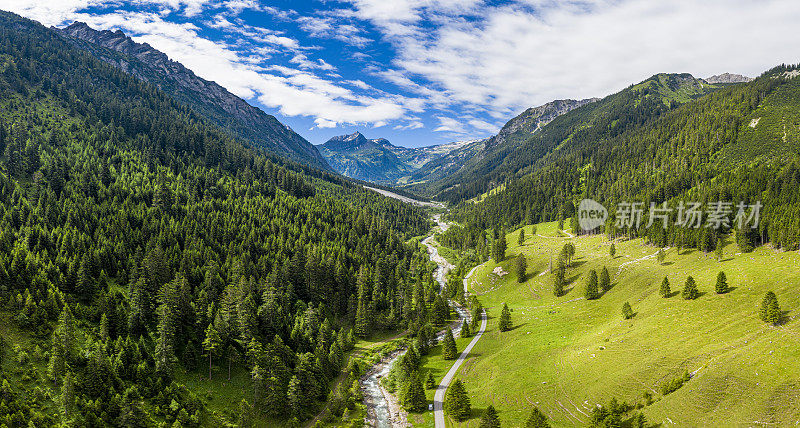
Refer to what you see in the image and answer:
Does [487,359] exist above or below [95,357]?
below

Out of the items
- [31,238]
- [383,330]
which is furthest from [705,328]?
[31,238]

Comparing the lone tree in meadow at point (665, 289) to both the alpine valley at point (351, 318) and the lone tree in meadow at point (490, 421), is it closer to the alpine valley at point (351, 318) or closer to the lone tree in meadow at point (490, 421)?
the alpine valley at point (351, 318)

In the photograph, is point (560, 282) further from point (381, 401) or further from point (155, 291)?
point (155, 291)

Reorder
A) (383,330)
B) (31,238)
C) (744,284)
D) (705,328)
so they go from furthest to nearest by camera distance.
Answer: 1. (383,330)
2. (31,238)
3. (744,284)
4. (705,328)

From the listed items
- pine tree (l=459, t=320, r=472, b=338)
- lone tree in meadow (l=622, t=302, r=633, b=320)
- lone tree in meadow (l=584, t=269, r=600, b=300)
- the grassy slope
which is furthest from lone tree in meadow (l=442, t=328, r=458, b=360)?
lone tree in meadow (l=584, t=269, r=600, b=300)

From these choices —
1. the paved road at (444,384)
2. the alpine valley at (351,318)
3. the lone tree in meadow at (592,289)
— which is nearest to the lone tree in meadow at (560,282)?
the alpine valley at (351,318)

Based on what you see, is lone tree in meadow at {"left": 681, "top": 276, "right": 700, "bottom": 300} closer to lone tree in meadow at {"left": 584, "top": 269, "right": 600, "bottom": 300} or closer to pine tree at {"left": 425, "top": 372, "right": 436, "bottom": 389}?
lone tree in meadow at {"left": 584, "top": 269, "right": 600, "bottom": 300}

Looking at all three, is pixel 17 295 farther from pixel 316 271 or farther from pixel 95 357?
pixel 316 271
